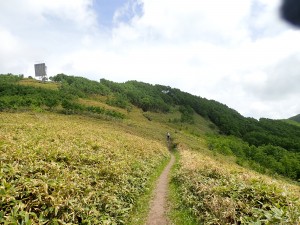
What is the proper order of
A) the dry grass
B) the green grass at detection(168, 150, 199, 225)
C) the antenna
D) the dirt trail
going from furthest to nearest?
the antenna → the dirt trail → the green grass at detection(168, 150, 199, 225) → the dry grass

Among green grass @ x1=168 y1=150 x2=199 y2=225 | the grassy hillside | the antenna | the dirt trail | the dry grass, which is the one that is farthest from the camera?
the antenna

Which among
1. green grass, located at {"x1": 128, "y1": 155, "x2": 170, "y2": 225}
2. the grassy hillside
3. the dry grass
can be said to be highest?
the grassy hillside

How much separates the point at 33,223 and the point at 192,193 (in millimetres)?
10063

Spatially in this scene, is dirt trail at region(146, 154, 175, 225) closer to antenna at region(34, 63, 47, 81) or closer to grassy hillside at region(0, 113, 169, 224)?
grassy hillside at region(0, 113, 169, 224)

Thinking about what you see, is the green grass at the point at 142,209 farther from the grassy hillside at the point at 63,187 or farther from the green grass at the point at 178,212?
the green grass at the point at 178,212

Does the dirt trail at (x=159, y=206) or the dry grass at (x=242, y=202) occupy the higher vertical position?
the dry grass at (x=242, y=202)

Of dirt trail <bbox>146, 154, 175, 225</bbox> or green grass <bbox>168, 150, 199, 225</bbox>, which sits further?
dirt trail <bbox>146, 154, 175, 225</bbox>

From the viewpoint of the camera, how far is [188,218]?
13.5 metres

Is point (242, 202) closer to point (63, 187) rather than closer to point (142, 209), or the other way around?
point (142, 209)

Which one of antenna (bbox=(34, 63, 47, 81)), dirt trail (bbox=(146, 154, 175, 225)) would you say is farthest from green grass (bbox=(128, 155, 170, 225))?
antenna (bbox=(34, 63, 47, 81))

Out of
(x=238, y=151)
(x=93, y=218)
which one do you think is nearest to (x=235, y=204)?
(x=93, y=218)

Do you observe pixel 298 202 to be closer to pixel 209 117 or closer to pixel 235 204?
pixel 235 204

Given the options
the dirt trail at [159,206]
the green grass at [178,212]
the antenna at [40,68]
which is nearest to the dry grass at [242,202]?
the green grass at [178,212]

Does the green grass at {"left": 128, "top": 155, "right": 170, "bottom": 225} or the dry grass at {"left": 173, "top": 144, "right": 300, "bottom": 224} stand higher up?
the dry grass at {"left": 173, "top": 144, "right": 300, "bottom": 224}
